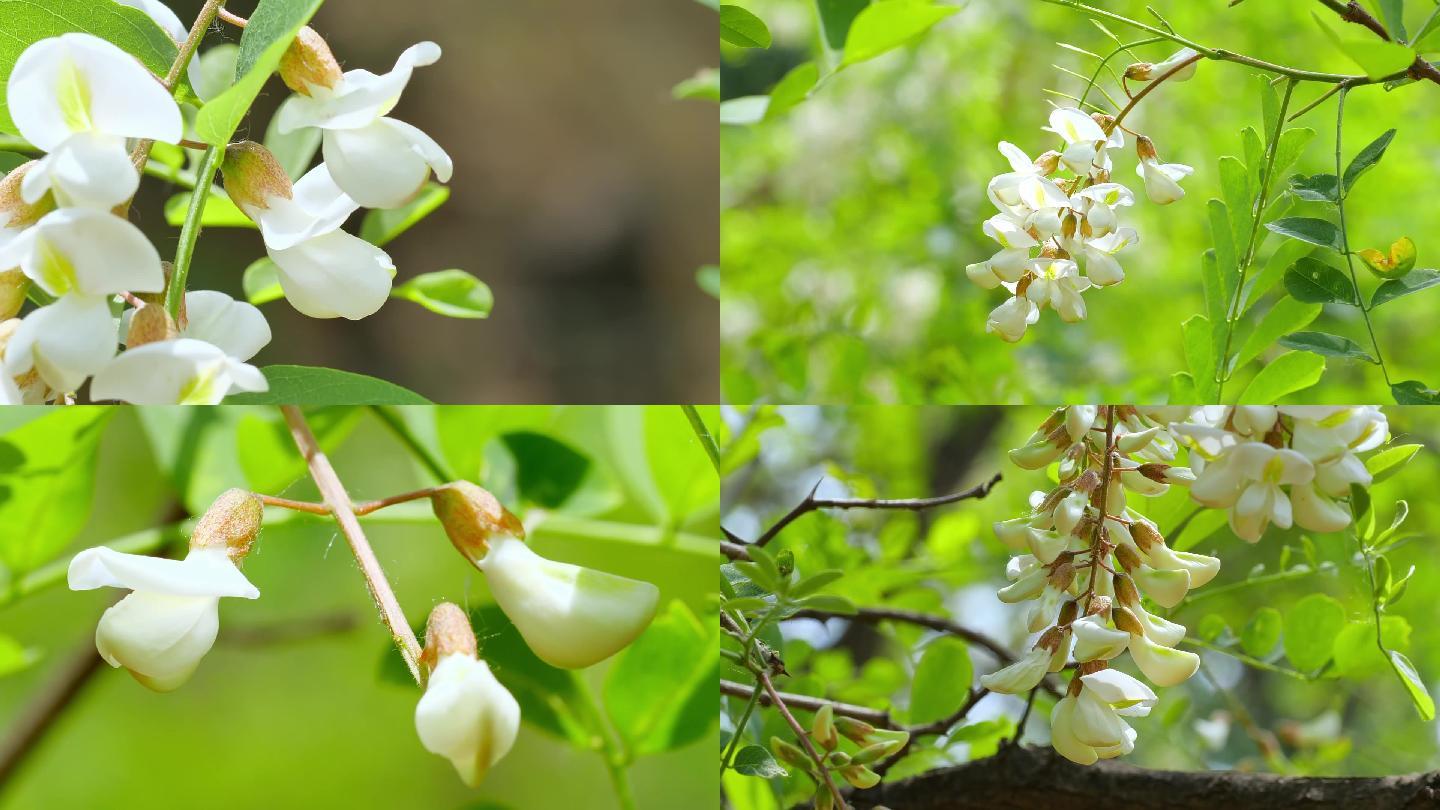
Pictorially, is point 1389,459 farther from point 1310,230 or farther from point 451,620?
point 451,620

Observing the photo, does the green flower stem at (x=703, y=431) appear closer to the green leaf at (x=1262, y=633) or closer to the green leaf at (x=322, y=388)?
the green leaf at (x=322, y=388)

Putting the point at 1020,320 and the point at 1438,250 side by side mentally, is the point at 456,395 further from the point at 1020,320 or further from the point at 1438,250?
the point at 1020,320

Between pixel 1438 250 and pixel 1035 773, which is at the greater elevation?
pixel 1035 773

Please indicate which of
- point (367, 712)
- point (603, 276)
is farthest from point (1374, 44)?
point (603, 276)

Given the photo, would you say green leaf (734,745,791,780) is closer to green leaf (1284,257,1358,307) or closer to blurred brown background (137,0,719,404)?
green leaf (1284,257,1358,307)

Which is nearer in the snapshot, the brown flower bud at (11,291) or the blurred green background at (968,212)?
the brown flower bud at (11,291)

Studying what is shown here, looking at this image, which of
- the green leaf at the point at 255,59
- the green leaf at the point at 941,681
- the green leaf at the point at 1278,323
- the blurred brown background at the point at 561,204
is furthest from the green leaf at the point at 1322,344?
the blurred brown background at the point at 561,204

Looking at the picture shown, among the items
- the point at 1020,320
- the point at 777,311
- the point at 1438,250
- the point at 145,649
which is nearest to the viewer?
the point at 145,649
